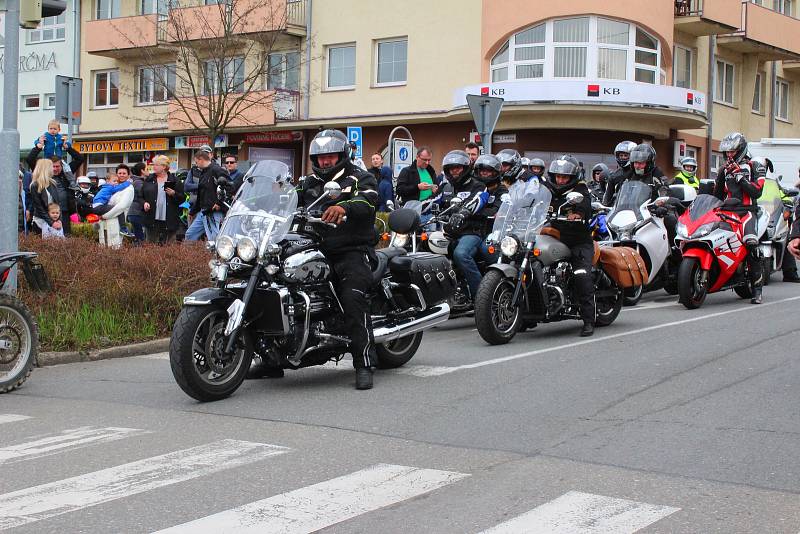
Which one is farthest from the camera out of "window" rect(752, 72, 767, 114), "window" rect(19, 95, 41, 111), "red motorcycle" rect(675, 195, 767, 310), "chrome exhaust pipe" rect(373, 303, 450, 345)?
"window" rect(19, 95, 41, 111)

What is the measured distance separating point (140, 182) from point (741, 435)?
12473mm

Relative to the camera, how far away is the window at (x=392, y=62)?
113ft

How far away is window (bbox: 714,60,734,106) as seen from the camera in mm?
37062

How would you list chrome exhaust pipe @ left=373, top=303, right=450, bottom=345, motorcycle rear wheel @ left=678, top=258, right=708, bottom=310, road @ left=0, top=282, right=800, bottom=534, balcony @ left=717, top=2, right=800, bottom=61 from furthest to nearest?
1. balcony @ left=717, top=2, right=800, bottom=61
2. motorcycle rear wheel @ left=678, top=258, right=708, bottom=310
3. chrome exhaust pipe @ left=373, top=303, right=450, bottom=345
4. road @ left=0, top=282, right=800, bottom=534

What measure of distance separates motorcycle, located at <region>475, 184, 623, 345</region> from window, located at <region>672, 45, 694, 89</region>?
2459 cm

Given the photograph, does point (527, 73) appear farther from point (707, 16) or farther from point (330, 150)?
point (330, 150)

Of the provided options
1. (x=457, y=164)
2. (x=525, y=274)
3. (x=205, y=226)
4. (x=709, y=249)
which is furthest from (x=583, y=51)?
(x=525, y=274)

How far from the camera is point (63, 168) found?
16.5 metres

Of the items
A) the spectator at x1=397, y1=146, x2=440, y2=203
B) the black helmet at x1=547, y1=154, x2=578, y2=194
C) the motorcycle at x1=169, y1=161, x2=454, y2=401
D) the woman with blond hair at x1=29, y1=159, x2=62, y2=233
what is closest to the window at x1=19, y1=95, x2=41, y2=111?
the woman with blond hair at x1=29, y1=159, x2=62, y2=233

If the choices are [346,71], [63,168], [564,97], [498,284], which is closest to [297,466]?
[498,284]

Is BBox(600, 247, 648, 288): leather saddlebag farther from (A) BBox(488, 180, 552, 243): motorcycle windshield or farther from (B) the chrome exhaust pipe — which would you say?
(B) the chrome exhaust pipe

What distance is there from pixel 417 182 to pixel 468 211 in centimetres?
339

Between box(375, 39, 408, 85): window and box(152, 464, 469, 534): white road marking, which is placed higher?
box(375, 39, 408, 85): window

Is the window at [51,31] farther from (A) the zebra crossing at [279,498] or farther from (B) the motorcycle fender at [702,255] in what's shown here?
(A) the zebra crossing at [279,498]
